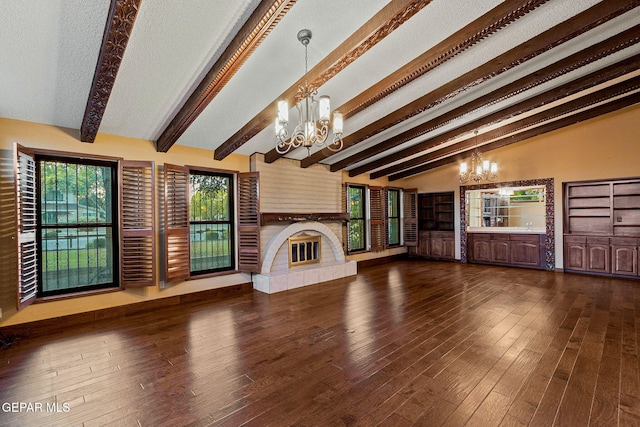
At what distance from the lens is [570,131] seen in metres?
6.68

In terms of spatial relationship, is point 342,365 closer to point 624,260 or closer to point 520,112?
point 520,112

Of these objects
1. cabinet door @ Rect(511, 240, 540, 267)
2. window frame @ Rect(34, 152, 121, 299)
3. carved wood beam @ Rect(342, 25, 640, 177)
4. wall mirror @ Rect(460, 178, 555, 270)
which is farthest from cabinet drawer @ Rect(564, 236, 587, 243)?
window frame @ Rect(34, 152, 121, 299)

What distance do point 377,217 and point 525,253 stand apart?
3.72 meters

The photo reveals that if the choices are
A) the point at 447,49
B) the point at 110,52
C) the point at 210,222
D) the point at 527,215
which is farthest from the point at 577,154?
the point at 110,52

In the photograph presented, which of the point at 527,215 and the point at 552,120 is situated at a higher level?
the point at 552,120

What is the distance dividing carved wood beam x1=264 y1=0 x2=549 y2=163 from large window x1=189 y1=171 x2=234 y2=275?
2.72 m

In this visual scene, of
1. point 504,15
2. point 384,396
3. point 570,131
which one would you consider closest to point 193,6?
point 504,15

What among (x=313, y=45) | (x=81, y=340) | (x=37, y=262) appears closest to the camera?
(x=313, y=45)

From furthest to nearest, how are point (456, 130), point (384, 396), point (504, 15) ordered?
point (456, 130), point (504, 15), point (384, 396)

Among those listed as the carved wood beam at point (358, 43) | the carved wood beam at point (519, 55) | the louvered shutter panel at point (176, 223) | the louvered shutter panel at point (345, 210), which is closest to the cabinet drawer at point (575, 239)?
the louvered shutter panel at point (345, 210)

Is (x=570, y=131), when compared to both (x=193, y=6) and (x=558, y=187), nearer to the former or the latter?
(x=558, y=187)

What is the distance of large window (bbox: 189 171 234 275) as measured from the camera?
16.7ft

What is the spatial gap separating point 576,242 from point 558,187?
4.25 feet

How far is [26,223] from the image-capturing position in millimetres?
3346
